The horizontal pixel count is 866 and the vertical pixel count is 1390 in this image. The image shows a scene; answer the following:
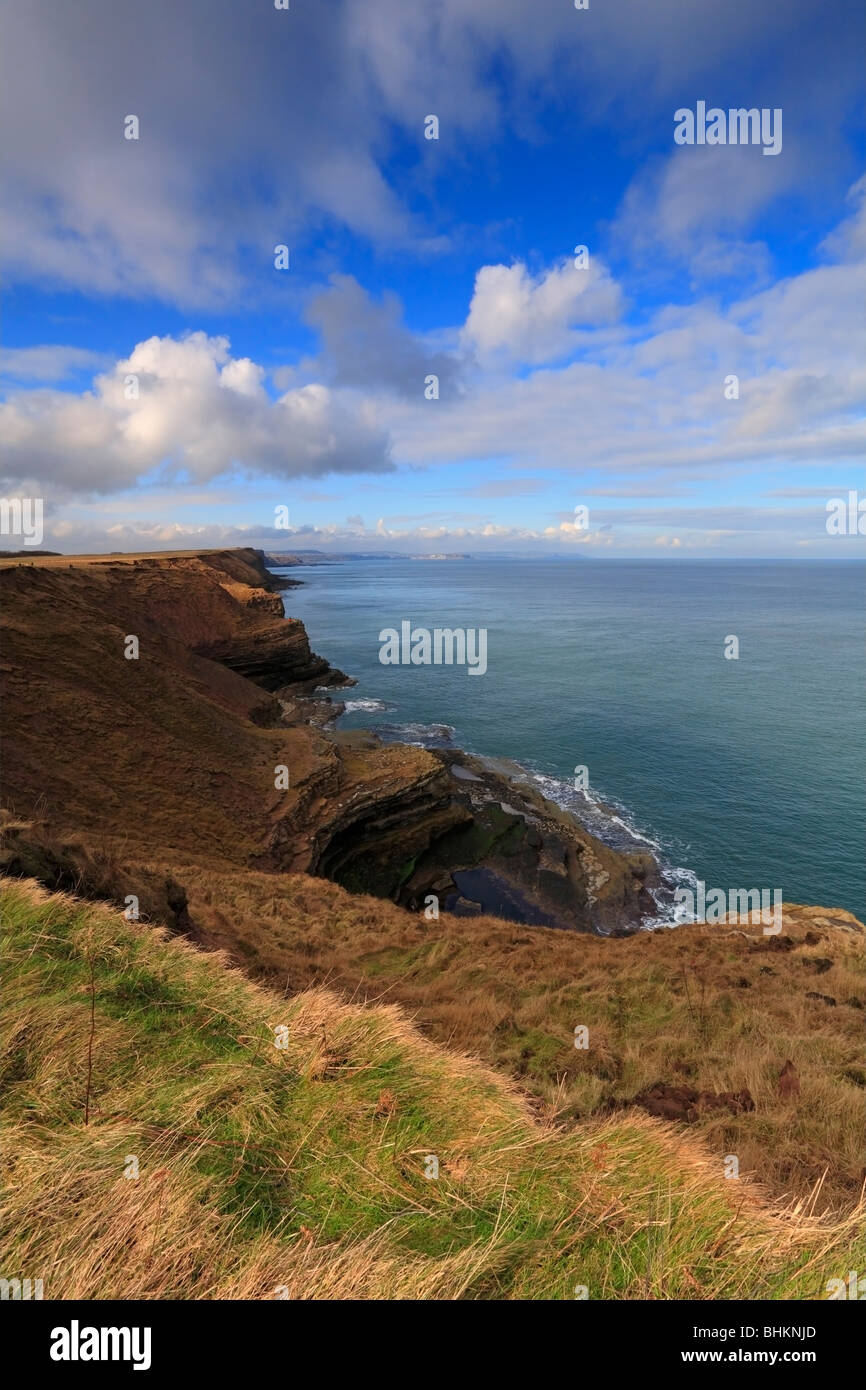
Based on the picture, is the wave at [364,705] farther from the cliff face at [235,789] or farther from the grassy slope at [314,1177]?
the grassy slope at [314,1177]

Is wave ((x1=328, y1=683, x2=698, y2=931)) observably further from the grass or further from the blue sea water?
the grass

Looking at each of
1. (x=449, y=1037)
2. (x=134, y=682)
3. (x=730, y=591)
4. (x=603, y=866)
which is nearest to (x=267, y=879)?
(x=449, y=1037)

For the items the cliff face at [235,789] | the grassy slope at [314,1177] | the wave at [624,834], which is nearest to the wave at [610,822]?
the wave at [624,834]

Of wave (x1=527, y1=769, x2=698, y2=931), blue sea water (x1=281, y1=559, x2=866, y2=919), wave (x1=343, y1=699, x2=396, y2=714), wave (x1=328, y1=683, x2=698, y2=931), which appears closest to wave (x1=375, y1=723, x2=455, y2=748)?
wave (x1=328, y1=683, x2=698, y2=931)

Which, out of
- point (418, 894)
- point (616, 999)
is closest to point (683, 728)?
point (418, 894)

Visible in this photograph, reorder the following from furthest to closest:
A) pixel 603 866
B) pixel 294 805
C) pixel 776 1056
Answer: pixel 603 866 → pixel 294 805 → pixel 776 1056
